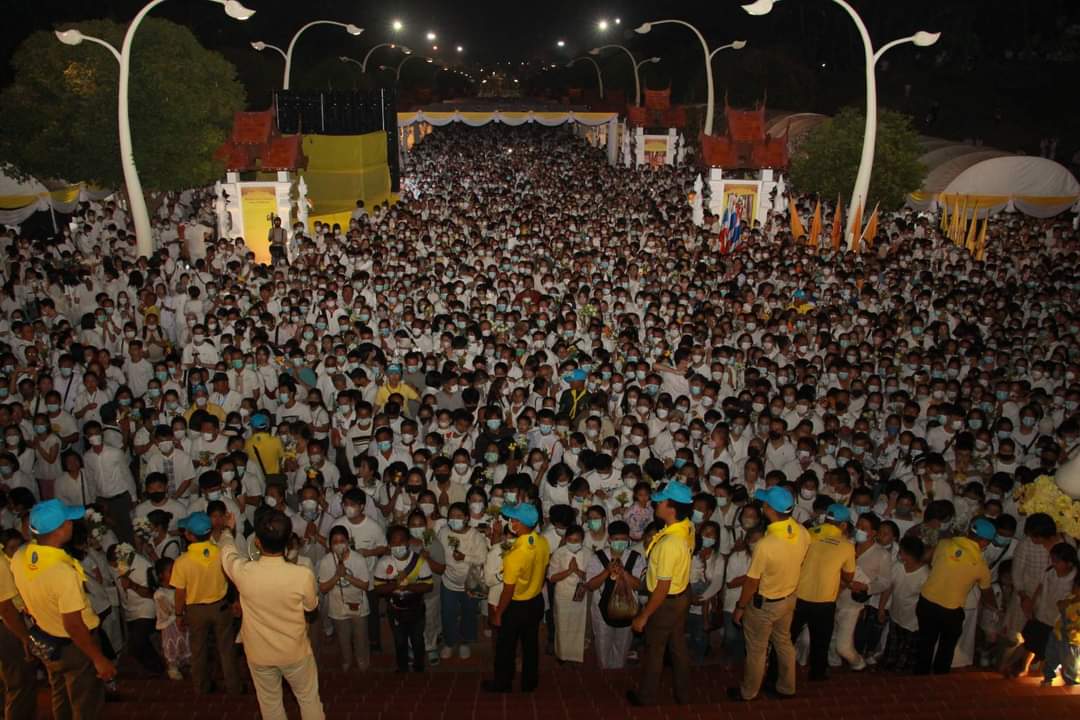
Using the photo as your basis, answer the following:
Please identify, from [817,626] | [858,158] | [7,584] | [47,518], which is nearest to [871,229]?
[858,158]

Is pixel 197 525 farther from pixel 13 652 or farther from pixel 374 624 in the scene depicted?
pixel 374 624

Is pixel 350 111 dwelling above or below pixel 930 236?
above

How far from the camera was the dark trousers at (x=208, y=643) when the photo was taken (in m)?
5.69

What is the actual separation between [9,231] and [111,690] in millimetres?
13911

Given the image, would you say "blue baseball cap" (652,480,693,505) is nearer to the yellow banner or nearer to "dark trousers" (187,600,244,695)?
"dark trousers" (187,600,244,695)

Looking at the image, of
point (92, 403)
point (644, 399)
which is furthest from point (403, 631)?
point (92, 403)

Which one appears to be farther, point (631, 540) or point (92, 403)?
point (92, 403)

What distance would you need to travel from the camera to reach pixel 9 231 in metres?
16.9

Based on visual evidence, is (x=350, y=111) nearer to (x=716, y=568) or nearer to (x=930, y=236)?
(x=930, y=236)

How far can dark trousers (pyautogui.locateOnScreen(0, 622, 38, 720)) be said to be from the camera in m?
4.96

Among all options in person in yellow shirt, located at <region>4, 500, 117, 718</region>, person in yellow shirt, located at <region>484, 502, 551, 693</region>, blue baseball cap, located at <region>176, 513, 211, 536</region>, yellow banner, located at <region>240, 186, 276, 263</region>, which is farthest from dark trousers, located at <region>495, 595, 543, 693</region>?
yellow banner, located at <region>240, 186, 276, 263</region>

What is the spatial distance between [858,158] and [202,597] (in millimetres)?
21171

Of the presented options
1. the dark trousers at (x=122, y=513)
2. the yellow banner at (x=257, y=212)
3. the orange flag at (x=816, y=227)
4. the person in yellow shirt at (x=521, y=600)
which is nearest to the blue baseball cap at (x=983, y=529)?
the person in yellow shirt at (x=521, y=600)

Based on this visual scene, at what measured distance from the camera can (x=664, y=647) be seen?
5.71 metres
